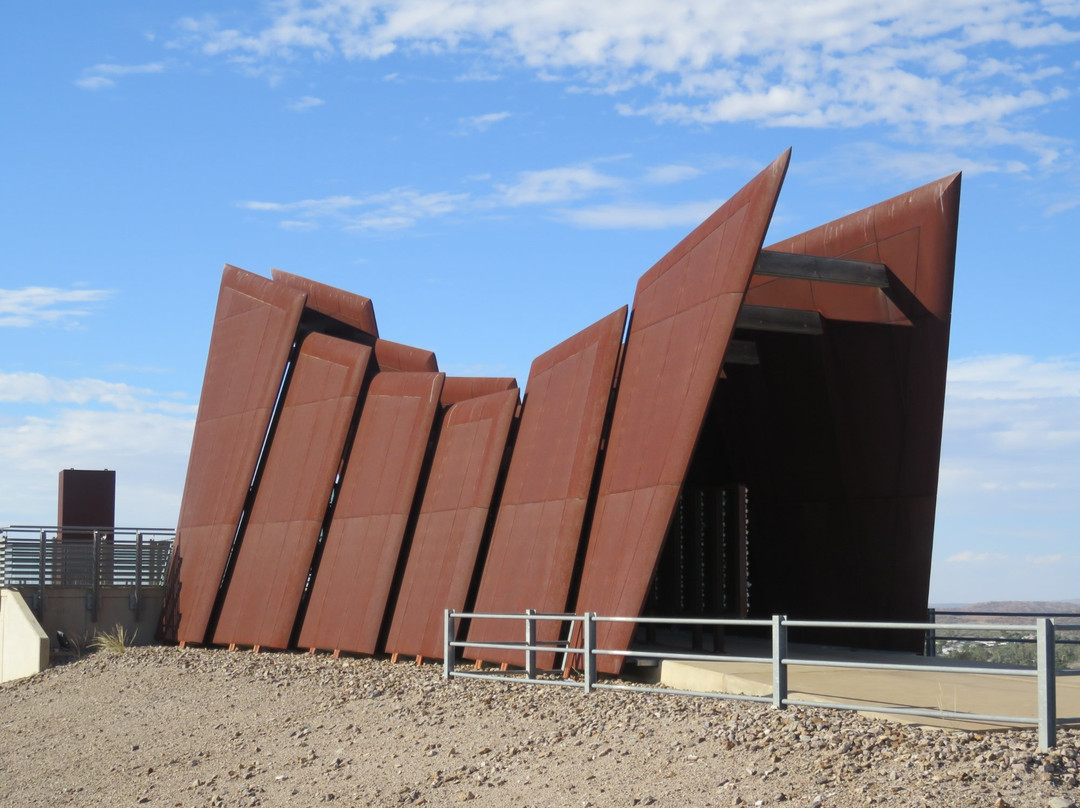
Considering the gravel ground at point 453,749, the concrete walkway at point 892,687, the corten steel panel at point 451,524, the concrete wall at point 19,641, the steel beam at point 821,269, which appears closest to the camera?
the gravel ground at point 453,749

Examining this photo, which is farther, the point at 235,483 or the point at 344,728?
the point at 235,483

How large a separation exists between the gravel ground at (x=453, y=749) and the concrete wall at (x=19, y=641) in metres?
3.29

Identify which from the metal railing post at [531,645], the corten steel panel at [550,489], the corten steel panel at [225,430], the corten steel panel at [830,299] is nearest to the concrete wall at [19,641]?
the corten steel panel at [225,430]

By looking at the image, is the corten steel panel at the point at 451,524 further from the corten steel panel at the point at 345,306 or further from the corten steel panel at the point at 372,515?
the corten steel panel at the point at 345,306

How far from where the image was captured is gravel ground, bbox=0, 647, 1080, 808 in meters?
8.60

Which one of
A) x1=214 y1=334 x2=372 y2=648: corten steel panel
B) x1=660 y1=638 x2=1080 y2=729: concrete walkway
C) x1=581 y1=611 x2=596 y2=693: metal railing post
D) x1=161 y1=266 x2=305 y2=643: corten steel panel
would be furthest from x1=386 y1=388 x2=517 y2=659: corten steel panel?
x1=161 y1=266 x2=305 y2=643: corten steel panel

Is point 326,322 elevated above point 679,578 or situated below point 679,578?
above

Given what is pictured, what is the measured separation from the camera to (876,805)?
813 cm

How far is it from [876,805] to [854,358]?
34.5 feet

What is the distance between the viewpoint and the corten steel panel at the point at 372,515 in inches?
764

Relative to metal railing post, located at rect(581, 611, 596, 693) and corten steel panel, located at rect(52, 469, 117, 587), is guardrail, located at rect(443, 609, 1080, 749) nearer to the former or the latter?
metal railing post, located at rect(581, 611, 596, 693)

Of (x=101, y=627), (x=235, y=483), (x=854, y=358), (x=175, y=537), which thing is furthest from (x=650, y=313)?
(x=101, y=627)

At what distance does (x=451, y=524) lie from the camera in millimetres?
18562

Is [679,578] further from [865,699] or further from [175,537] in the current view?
[175,537]
